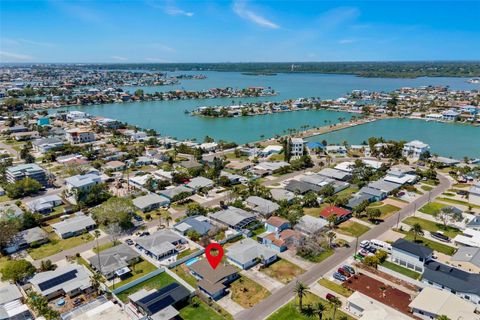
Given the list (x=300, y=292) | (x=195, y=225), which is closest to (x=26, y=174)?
(x=195, y=225)

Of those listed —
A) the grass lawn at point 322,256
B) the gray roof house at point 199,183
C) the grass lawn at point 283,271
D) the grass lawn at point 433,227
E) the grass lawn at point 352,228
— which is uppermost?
the gray roof house at point 199,183

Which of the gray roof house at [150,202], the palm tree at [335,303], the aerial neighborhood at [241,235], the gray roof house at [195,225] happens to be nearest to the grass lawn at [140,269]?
the aerial neighborhood at [241,235]

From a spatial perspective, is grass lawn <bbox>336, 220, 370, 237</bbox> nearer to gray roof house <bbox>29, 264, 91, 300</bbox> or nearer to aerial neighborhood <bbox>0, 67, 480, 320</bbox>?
aerial neighborhood <bbox>0, 67, 480, 320</bbox>

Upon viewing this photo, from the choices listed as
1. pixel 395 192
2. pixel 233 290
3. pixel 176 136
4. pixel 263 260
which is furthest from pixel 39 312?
pixel 176 136

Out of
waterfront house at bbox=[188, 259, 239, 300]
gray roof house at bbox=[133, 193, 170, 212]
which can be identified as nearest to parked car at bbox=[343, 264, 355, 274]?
waterfront house at bbox=[188, 259, 239, 300]

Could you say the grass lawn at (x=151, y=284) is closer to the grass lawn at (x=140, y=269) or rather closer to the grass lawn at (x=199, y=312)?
the grass lawn at (x=140, y=269)

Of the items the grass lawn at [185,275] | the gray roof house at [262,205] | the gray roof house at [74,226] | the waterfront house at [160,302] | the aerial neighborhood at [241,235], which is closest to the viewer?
the waterfront house at [160,302]

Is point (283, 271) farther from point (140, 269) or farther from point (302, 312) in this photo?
point (140, 269)

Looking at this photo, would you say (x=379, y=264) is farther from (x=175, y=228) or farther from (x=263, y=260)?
(x=175, y=228)
